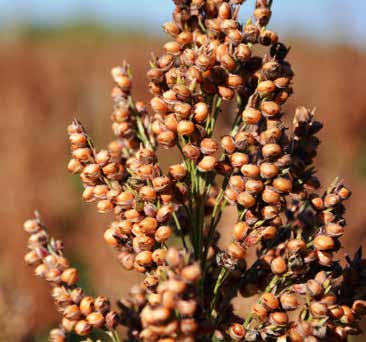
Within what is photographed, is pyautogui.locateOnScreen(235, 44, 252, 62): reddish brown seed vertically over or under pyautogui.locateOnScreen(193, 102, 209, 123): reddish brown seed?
over

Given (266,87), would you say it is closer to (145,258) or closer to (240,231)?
(240,231)

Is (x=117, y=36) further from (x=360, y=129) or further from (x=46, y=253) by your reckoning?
(x=46, y=253)

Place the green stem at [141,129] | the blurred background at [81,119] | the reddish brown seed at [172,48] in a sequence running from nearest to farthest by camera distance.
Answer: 1. the reddish brown seed at [172,48]
2. the green stem at [141,129]
3. the blurred background at [81,119]

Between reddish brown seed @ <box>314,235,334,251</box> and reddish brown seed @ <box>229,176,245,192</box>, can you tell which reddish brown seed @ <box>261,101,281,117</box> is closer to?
reddish brown seed @ <box>229,176,245,192</box>

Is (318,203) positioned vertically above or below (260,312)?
above

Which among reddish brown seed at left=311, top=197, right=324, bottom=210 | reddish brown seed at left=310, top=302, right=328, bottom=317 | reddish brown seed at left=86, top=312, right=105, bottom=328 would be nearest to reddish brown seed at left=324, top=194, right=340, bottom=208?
reddish brown seed at left=311, top=197, right=324, bottom=210

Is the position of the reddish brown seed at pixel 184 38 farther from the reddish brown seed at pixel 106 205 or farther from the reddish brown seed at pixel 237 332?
the reddish brown seed at pixel 237 332

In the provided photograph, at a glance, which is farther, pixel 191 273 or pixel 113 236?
pixel 113 236

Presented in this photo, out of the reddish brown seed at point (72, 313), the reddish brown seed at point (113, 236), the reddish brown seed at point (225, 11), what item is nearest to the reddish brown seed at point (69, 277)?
the reddish brown seed at point (72, 313)

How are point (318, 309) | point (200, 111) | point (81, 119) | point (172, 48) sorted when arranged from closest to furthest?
point (318, 309) → point (200, 111) → point (172, 48) → point (81, 119)

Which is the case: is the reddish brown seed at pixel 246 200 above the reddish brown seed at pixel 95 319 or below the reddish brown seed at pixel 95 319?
above

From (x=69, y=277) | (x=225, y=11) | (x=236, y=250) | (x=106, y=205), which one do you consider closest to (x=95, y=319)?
(x=69, y=277)
